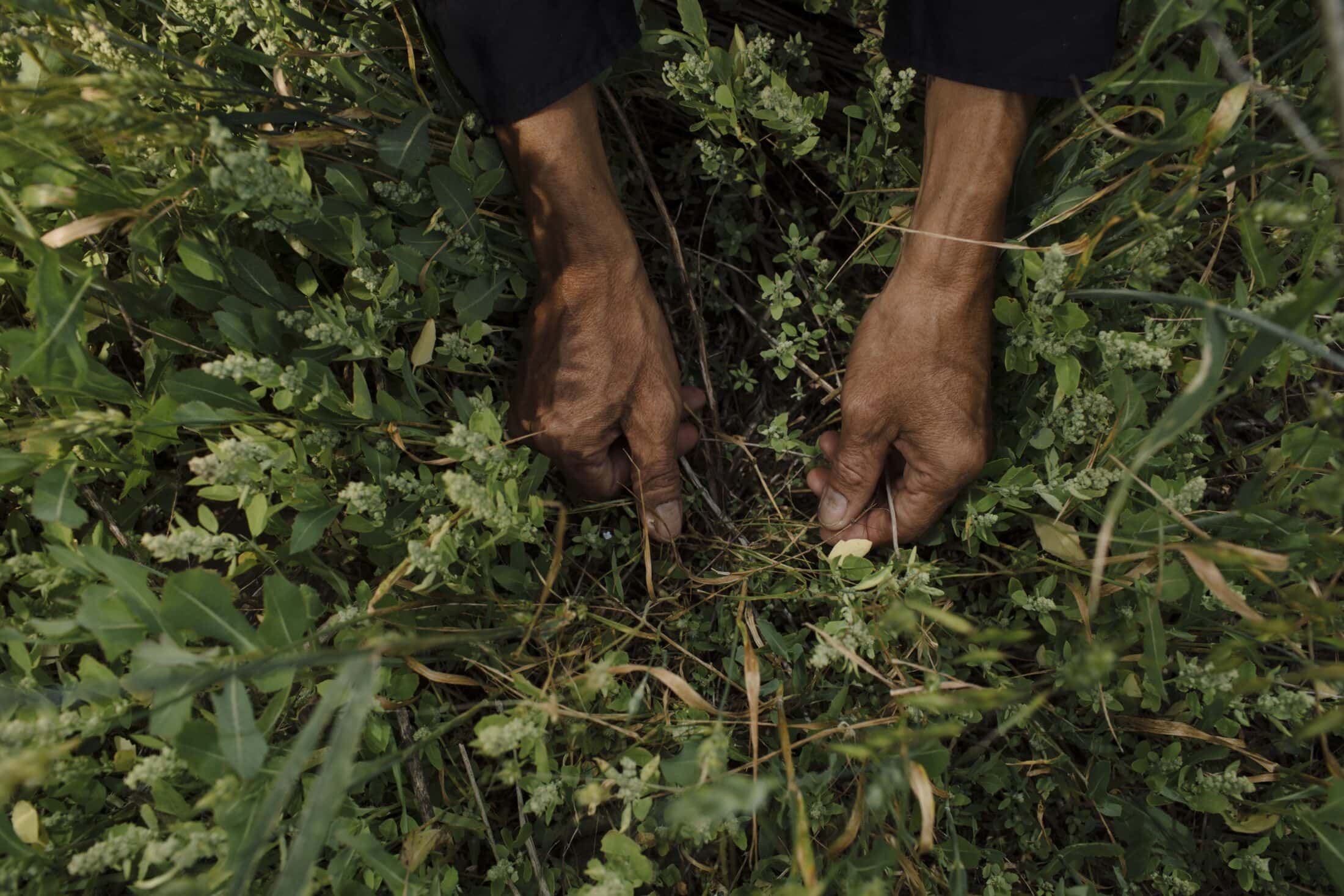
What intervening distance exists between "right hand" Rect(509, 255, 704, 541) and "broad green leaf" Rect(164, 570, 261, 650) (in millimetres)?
639

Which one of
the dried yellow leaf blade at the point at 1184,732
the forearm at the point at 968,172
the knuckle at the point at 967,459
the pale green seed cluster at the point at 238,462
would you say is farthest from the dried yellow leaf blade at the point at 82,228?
the dried yellow leaf blade at the point at 1184,732

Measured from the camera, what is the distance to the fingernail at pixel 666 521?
5.83ft

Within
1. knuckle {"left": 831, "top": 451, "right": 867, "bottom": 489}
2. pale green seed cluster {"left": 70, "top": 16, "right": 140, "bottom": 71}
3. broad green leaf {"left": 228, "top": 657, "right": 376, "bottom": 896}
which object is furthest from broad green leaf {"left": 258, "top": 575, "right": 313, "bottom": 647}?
knuckle {"left": 831, "top": 451, "right": 867, "bottom": 489}

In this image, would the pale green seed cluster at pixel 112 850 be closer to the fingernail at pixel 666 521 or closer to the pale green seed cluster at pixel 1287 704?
the fingernail at pixel 666 521

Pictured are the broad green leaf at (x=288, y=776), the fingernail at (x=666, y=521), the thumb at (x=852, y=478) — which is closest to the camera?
the broad green leaf at (x=288, y=776)

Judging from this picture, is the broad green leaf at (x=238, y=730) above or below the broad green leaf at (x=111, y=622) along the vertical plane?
below

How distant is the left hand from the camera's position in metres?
1.56

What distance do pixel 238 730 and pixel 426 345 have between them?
740 millimetres

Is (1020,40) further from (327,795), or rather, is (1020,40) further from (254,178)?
(327,795)

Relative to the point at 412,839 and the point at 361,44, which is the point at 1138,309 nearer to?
the point at 361,44

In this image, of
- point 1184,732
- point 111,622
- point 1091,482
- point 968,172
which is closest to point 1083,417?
point 1091,482

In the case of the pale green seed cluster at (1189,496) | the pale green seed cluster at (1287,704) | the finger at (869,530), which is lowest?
the pale green seed cluster at (1287,704)

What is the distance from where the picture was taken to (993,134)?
4.88ft

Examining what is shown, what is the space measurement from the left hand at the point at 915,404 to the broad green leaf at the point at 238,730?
1.22 m
